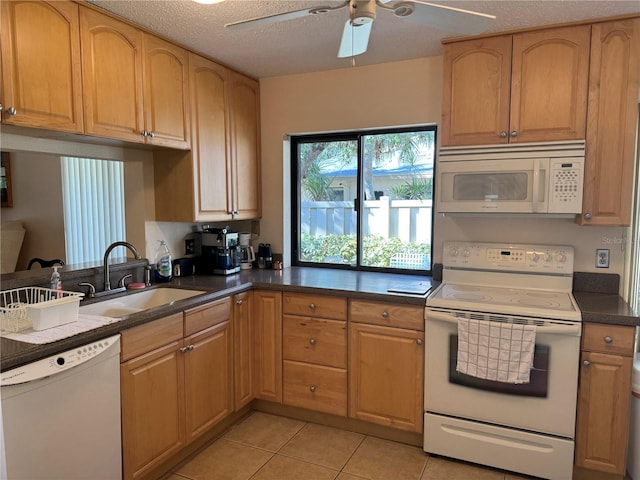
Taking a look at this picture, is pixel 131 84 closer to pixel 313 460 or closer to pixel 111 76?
pixel 111 76

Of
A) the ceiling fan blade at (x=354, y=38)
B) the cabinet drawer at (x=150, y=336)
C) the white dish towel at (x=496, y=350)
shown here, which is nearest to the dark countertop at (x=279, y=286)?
the cabinet drawer at (x=150, y=336)

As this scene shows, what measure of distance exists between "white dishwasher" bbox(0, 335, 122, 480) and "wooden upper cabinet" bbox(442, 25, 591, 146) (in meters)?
2.14

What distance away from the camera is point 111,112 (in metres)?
2.29

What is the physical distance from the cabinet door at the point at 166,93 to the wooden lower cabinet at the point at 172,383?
102 centimetres

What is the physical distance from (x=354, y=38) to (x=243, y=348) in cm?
191

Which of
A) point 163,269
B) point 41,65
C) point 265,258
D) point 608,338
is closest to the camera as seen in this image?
point 41,65

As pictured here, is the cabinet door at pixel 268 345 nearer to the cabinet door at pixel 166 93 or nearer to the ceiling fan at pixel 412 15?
the cabinet door at pixel 166 93

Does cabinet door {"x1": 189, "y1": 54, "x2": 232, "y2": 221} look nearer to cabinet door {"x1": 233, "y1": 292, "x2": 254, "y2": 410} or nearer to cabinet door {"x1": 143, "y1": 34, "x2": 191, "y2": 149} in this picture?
cabinet door {"x1": 143, "y1": 34, "x2": 191, "y2": 149}

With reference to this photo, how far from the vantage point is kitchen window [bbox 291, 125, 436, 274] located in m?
3.19

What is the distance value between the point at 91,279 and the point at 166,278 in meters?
0.50

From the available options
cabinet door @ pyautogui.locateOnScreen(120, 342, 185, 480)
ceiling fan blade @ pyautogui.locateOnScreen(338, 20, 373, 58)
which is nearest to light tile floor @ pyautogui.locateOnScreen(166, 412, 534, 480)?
cabinet door @ pyautogui.locateOnScreen(120, 342, 185, 480)

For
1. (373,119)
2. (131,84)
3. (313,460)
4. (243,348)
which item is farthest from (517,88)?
(313,460)

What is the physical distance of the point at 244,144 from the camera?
334cm

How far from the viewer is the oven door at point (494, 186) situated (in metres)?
2.41
